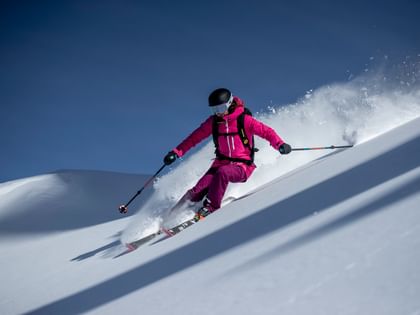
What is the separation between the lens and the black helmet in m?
5.46

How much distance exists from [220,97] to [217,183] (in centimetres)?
135

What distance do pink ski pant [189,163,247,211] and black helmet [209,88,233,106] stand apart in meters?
0.99

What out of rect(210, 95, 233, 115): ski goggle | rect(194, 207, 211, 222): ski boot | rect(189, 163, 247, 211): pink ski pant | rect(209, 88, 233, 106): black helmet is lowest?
rect(194, 207, 211, 222): ski boot

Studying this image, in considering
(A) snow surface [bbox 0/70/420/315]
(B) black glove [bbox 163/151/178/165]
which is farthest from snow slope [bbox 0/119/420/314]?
(B) black glove [bbox 163/151/178/165]

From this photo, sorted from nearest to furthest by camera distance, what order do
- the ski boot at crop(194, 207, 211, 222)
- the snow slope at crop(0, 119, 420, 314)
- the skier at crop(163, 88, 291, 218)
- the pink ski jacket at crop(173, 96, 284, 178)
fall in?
the snow slope at crop(0, 119, 420, 314) < the ski boot at crop(194, 207, 211, 222) < the skier at crop(163, 88, 291, 218) < the pink ski jacket at crop(173, 96, 284, 178)

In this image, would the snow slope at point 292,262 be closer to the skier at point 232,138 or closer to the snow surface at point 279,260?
the snow surface at point 279,260

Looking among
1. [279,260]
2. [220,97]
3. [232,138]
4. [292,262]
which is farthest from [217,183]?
[292,262]

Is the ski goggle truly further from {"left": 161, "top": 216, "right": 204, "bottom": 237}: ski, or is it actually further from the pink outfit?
{"left": 161, "top": 216, "right": 204, "bottom": 237}: ski

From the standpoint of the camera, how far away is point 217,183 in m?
5.15

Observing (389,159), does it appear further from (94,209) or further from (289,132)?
(94,209)

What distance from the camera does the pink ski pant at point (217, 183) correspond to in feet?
16.9

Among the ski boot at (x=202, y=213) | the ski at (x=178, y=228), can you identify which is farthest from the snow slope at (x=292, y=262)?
the ski boot at (x=202, y=213)

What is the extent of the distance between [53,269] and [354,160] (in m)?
4.35

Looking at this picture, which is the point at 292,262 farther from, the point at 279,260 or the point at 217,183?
the point at 217,183
